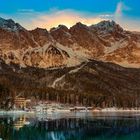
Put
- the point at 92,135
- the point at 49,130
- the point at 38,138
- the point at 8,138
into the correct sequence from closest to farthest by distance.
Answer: the point at 8,138 → the point at 38,138 → the point at 92,135 → the point at 49,130

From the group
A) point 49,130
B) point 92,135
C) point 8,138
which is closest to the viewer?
point 8,138

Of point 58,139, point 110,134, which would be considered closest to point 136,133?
point 110,134

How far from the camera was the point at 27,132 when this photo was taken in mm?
148875

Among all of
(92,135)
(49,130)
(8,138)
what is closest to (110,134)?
(92,135)

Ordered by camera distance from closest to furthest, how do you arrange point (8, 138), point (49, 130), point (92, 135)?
point (8, 138), point (92, 135), point (49, 130)

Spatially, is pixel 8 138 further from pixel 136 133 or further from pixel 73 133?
pixel 136 133

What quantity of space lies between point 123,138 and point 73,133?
18534 mm

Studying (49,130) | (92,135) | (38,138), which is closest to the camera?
(38,138)

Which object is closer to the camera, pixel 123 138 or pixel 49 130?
pixel 123 138

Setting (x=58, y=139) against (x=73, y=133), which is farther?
(x=73, y=133)

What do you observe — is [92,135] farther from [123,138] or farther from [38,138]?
[38,138]

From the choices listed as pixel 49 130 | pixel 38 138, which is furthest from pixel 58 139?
pixel 49 130

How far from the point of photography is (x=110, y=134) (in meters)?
152

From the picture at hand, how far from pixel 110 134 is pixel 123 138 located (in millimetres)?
9579
